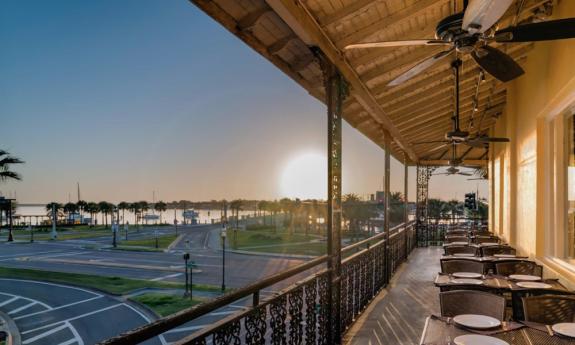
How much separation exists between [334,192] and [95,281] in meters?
28.5

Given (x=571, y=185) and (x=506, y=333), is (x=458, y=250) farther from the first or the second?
(x=506, y=333)

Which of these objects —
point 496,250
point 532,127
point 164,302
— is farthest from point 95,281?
point 532,127

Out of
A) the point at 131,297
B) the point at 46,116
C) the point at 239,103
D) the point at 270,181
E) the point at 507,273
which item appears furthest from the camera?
the point at 270,181

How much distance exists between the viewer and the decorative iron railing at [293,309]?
1807 mm

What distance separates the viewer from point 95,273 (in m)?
31.8

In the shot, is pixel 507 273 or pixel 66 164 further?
pixel 66 164

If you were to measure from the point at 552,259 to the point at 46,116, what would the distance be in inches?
2744

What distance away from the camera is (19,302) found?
24.1 m

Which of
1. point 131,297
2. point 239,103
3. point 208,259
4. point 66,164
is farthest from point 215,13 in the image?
point 66,164

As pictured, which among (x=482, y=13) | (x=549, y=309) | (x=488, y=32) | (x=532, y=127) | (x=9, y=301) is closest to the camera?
(x=482, y=13)

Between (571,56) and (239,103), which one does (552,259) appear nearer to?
(571,56)

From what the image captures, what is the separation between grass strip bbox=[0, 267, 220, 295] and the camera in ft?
83.0

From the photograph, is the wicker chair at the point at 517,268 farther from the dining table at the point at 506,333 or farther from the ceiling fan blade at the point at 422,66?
the ceiling fan blade at the point at 422,66

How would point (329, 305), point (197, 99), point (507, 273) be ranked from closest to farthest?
point (329, 305)
point (507, 273)
point (197, 99)
